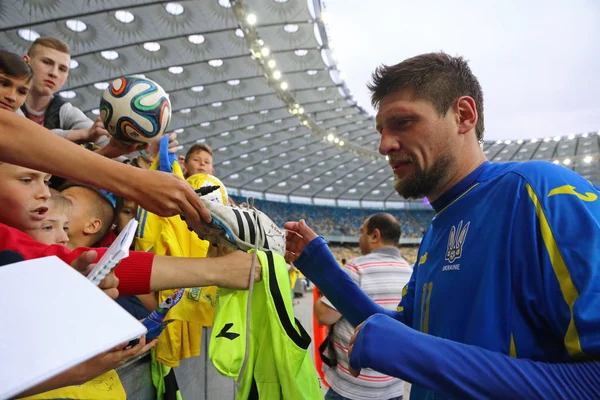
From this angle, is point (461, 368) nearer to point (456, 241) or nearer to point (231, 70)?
point (456, 241)

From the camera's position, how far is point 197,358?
2795mm

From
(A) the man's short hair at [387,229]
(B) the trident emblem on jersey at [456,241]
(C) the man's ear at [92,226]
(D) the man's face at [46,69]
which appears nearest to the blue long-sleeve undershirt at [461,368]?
(B) the trident emblem on jersey at [456,241]

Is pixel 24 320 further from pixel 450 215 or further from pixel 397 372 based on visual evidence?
pixel 450 215

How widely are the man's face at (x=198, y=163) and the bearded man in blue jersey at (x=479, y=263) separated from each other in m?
2.42

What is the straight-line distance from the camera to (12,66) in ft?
7.50

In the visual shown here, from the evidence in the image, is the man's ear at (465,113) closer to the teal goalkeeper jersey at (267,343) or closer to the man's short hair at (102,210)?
the teal goalkeeper jersey at (267,343)

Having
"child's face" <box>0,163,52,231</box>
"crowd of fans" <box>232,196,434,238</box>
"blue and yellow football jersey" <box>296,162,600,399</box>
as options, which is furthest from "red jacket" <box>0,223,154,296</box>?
"crowd of fans" <box>232,196,434,238</box>

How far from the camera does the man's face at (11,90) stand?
7.38 ft

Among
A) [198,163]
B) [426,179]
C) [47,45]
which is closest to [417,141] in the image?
[426,179]

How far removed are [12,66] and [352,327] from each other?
9.62 ft

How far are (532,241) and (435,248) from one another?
1.66ft

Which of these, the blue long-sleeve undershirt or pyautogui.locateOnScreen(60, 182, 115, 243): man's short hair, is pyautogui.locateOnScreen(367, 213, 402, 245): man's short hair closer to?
pyautogui.locateOnScreen(60, 182, 115, 243): man's short hair

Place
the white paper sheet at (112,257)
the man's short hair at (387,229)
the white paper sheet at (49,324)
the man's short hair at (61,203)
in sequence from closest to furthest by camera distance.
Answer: the white paper sheet at (49,324)
the white paper sheet at (112,257)
the man's short hair at (61,203)
the man's short hair at (387,229)

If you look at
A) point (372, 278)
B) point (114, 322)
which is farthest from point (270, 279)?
point (372, 278)
